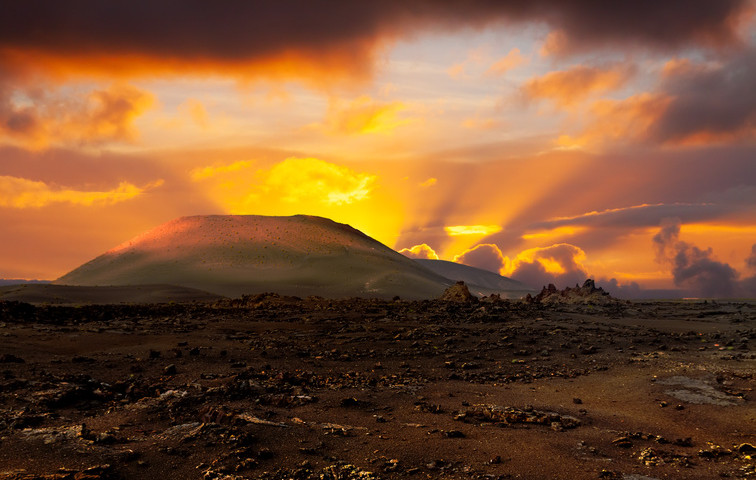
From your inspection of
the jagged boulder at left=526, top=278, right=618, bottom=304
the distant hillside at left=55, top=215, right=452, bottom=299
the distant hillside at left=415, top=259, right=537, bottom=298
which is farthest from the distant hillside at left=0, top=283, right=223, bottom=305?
the distant hillside at left=415, top=259, right=537, bottom=298

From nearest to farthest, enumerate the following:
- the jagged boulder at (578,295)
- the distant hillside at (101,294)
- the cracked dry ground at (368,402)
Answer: the cracked dry ground at (368,402)
the jagged boulder at (578,295)
the distant hillside at (101,294)

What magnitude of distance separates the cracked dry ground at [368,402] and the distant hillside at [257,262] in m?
45.7

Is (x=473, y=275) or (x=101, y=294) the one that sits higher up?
(x=473, y=275)

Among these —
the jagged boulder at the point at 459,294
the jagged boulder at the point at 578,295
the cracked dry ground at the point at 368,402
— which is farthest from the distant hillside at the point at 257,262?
the cracked dry ground at the point at 368,402

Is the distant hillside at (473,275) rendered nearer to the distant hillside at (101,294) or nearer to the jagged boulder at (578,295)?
the distant hillside at (101,294)

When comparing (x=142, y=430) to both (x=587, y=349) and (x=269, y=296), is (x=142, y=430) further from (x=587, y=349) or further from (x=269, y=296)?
(x=269, y=296)

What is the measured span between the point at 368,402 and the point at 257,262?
73.2 meters

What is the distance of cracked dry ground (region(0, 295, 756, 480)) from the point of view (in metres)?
7.46

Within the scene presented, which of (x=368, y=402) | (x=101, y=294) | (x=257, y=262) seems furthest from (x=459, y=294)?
(x=257, y=262)

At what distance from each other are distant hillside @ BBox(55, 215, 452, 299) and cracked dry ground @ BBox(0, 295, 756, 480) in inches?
1801

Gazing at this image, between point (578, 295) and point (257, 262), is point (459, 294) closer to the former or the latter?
point (578, 295)

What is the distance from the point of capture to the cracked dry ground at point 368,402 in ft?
24.5

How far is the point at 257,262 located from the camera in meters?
81.2

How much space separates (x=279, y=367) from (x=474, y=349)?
6682mm
